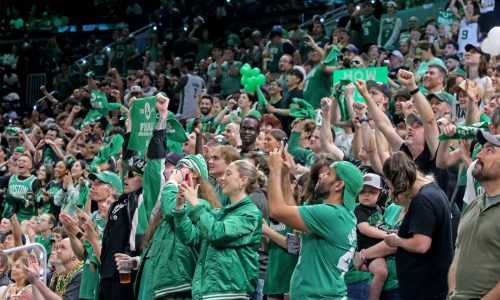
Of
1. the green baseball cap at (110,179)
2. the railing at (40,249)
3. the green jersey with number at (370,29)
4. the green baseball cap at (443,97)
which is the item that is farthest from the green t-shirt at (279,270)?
the green jersey with number at (370,29)

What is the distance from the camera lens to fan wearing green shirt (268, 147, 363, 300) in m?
6.62

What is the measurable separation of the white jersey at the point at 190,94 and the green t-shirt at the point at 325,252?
395 inches

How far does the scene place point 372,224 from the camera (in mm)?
7527

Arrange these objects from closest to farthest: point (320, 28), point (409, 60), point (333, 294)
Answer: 1. point (333, 294)
2. point (409, 60)
3. point (320, 28)

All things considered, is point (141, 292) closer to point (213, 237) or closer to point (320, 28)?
point (213, 237)

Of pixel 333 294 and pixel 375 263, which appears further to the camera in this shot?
pixel 375 263

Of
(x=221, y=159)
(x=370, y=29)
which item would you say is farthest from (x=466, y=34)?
(x=221, y=159)

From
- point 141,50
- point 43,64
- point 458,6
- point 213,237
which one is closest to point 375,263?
point 213,237

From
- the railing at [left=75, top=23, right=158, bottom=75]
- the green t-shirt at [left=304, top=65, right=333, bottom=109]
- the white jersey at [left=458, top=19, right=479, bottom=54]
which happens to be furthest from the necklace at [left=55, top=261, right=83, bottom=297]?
the railing at [left=75, top=23, right=158, bottom=75]

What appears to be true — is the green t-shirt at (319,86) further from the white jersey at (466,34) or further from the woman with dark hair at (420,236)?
the woman with dark hair at (420,236)

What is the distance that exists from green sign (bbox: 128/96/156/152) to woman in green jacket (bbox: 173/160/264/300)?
46.9 inches

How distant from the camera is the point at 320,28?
17.6m

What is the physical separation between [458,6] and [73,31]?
1305 centimetres

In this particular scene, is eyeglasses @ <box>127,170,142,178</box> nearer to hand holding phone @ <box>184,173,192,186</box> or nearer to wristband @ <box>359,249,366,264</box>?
hand holding phone @ <box>184,173,192,186</box>
